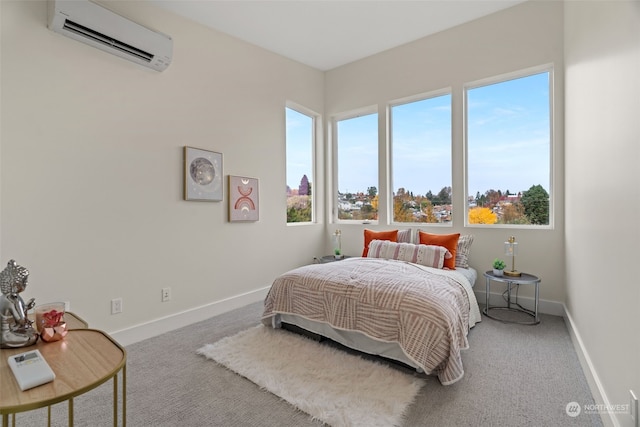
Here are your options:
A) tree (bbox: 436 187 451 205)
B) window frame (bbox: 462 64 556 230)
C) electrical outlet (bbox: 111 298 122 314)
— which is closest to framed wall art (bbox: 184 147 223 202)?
electrical outlet (bbox: 111 298 122 314)

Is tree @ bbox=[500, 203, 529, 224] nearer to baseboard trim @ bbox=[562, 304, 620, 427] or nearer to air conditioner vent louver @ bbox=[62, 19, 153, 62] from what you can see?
baseboard trim @ bbox=[562, 304, 620, 427]

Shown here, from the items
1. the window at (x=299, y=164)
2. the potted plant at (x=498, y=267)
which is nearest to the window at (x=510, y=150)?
the potted plant at (x=498, y=267)

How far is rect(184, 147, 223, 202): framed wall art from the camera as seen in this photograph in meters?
2.99

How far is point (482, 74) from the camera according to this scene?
3.42 m

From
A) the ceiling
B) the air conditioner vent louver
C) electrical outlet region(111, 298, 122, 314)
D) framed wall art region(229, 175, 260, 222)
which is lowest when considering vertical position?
electrical outlet region(111, 298, 122, 314)

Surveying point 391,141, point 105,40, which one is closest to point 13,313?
point 105,40

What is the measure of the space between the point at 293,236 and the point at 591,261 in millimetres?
3113

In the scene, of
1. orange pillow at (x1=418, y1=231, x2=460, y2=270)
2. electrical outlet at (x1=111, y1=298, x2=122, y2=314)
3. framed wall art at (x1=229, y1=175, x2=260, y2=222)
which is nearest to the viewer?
electrical outlet at (x1=111, y1=298, x2=122, y2=314)

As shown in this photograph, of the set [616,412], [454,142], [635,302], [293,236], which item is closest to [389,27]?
[454,142]

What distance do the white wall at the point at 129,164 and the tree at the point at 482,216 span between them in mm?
2441

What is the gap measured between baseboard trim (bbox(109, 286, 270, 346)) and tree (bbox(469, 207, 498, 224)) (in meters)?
2.69

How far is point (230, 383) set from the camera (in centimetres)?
194

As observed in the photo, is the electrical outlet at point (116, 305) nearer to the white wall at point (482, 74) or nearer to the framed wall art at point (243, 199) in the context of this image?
the framed wall art at point (243, 199)

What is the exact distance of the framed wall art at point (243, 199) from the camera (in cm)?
341
